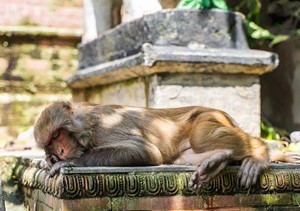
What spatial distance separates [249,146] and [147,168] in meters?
0.67

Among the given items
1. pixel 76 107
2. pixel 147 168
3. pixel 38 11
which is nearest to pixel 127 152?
pixel 147 168

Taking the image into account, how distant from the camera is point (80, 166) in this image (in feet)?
13.0

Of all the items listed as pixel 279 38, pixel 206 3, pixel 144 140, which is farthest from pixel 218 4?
pixel 144 140

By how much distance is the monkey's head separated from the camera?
4.03 m

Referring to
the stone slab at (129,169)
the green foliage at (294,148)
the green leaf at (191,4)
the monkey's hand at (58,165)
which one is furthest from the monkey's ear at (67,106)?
the green leaf at (191,4)

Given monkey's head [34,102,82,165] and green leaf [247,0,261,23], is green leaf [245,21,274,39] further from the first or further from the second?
monkey's head [34,102,82,165]

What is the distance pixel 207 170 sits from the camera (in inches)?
156

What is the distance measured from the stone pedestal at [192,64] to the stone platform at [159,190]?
6.83ft

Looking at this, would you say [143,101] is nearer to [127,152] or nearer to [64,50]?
[127,152]

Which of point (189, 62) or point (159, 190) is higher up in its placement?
point (189, 62)

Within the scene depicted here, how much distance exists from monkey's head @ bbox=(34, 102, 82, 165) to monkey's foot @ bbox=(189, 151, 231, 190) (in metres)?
0.66

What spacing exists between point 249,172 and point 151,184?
23.2 inches

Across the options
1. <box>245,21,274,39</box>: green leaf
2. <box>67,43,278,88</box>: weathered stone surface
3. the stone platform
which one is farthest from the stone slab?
<box>245,21,274,39</box>: green leaf

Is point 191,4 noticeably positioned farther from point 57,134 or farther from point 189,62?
point 57,134
